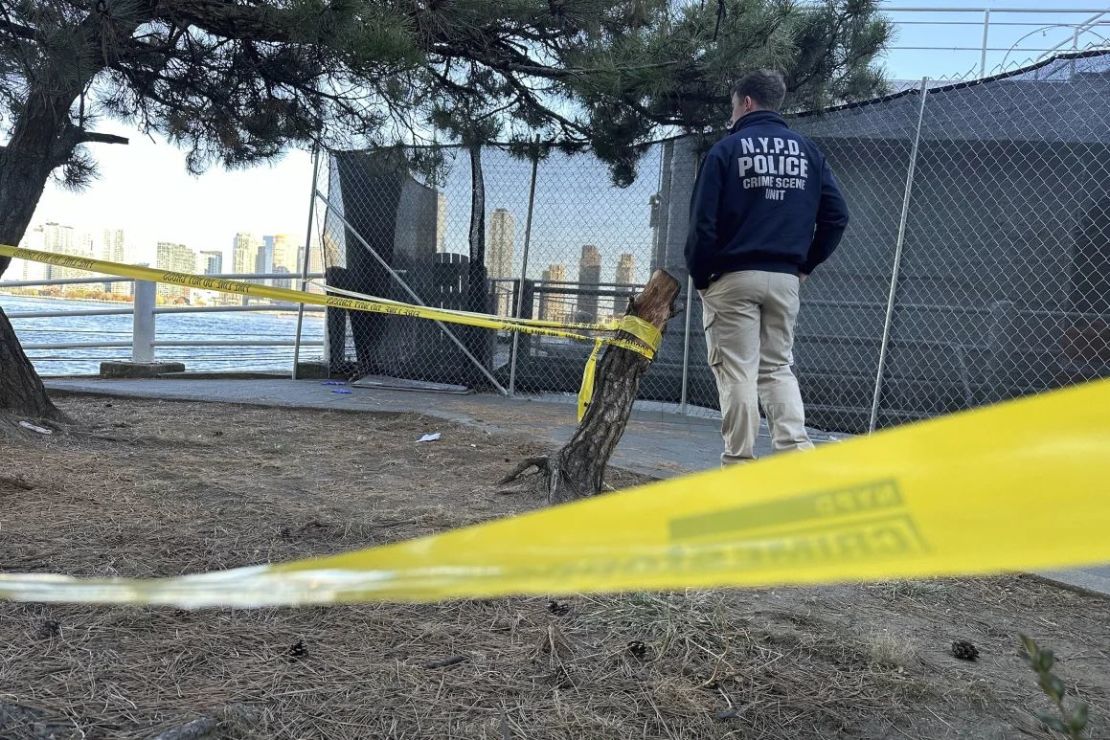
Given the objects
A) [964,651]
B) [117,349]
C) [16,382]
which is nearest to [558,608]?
[964,651]

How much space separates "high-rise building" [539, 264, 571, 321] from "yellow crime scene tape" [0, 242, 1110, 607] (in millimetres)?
A: 6792

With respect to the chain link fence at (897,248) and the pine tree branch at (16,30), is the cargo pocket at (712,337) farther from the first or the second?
the pine tree branch at (16,30)

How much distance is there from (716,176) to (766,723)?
89.8 inches

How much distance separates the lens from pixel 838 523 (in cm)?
88

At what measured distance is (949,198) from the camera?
6.00m

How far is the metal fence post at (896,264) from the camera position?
229 inches

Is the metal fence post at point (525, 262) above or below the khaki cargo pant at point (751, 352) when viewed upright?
above

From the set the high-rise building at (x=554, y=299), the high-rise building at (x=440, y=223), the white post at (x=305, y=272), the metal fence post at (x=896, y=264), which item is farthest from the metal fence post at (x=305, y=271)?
the metal fence post at (x=896, y=264)

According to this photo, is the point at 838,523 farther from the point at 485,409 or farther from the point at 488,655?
the point at 485,409

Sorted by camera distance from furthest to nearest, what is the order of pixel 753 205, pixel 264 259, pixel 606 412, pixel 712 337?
pixel 264 259, pixel 606 412, pixel 712 337, pixel 753 205

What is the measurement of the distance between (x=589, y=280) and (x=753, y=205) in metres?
4.25

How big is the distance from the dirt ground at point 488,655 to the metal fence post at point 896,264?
3.15 m

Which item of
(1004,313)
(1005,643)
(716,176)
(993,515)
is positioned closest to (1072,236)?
(1004,313)

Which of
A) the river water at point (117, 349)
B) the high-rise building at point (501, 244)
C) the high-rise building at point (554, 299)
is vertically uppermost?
the high-rise building at point (501, 244)
